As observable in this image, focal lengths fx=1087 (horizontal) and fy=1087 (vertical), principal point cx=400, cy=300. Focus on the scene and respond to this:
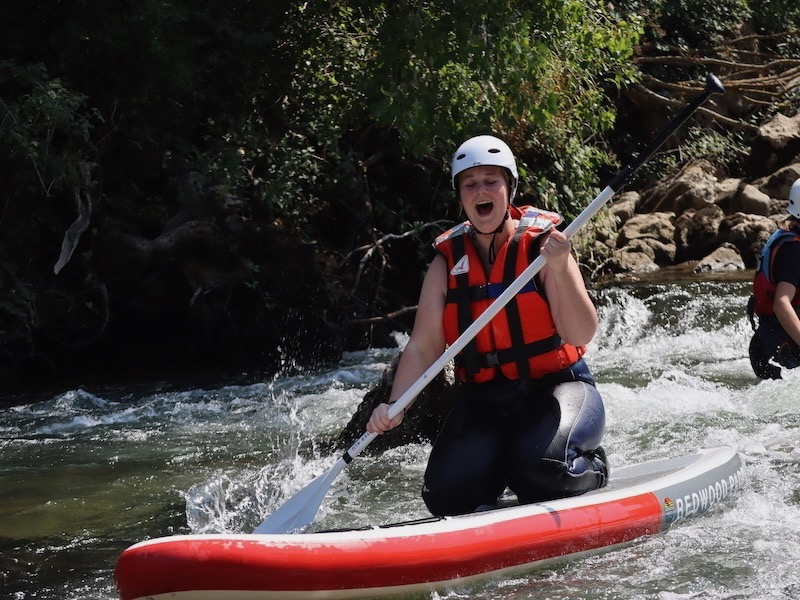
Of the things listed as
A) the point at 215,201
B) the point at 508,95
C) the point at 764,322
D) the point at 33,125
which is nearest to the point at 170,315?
the point at 215,201

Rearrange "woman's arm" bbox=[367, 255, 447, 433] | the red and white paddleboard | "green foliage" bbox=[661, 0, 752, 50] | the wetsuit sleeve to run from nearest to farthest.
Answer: the red and white paddleboard < "woman's arm" bbox=[367, 255, 447, 433] < the wetsuit sleeve < "green foliage" bbox=[661, 0, 752, 50]

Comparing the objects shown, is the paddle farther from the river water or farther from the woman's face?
the river water

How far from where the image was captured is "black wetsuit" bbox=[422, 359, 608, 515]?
3.65 m

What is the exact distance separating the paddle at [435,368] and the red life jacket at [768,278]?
6.18 feet

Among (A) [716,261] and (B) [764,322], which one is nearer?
(B) [764,322]

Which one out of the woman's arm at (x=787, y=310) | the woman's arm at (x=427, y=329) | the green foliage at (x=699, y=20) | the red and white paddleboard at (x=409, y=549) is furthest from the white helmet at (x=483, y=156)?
the green foliage at (x=699, y=20)

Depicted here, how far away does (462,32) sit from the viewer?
7.29 metres

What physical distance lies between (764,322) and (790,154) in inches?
375

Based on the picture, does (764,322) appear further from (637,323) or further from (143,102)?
(143,102)


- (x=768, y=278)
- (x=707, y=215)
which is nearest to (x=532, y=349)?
(x=768, y=278)

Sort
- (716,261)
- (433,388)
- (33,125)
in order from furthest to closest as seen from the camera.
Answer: (716,261) < (33,125) < (433,388)

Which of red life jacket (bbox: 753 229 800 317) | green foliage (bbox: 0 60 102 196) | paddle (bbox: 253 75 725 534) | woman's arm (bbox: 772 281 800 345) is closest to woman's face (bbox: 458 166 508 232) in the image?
paddle (bbox: 253 75 725 534)

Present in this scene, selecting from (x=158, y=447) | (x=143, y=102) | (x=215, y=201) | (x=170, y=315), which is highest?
(x=143, y=102)

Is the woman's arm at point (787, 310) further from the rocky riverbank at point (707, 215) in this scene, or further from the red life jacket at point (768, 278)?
the rocky riverbank at point (707, 215)
